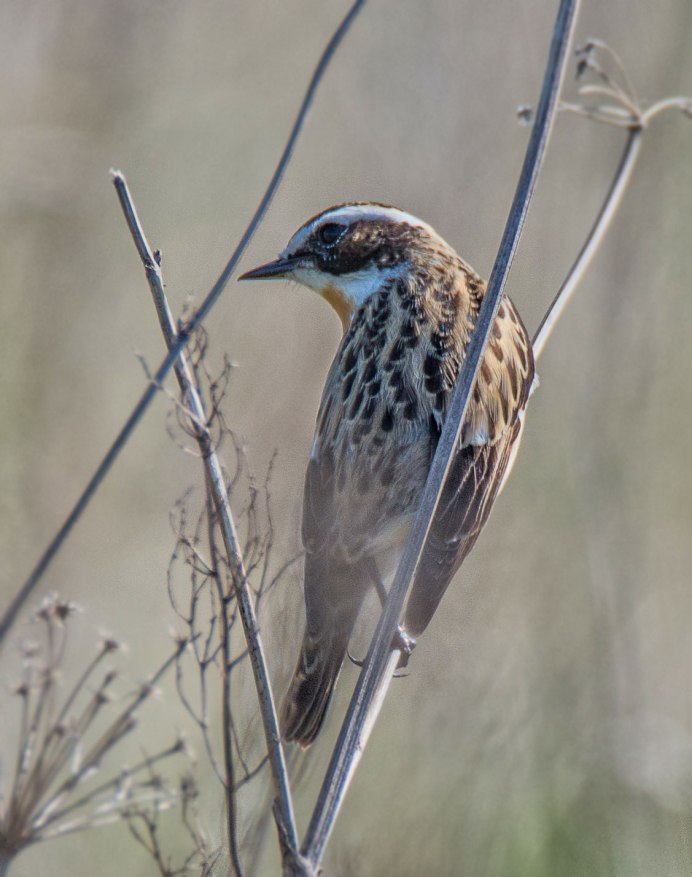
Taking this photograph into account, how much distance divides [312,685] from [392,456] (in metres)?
0.76

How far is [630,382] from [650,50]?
164 cm

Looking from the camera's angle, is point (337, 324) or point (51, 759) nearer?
point (51, 759)

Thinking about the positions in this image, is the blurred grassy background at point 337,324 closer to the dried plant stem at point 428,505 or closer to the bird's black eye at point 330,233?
the bird's black eye at point 330,233

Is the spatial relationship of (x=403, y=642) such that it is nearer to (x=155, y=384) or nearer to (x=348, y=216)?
(x=155, y=384)

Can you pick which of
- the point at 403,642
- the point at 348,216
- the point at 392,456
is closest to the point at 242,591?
the point at 403,642

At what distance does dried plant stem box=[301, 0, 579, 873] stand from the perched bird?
0.55 m

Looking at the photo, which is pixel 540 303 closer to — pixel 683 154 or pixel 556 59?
pixel 683 154

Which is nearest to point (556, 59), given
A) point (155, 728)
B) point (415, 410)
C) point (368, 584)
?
point (415, 410)

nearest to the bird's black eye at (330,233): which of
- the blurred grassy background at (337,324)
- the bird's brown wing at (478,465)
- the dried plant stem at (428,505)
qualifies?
the bird's brown wing at (478,465)

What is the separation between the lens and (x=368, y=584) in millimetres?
3613

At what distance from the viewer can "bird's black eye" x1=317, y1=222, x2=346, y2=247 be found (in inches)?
160

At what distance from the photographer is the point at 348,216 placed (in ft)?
13.3

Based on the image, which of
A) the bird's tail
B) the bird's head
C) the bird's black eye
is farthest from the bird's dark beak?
the bird's tail

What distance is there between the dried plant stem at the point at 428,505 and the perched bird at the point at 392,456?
0.55 meters
